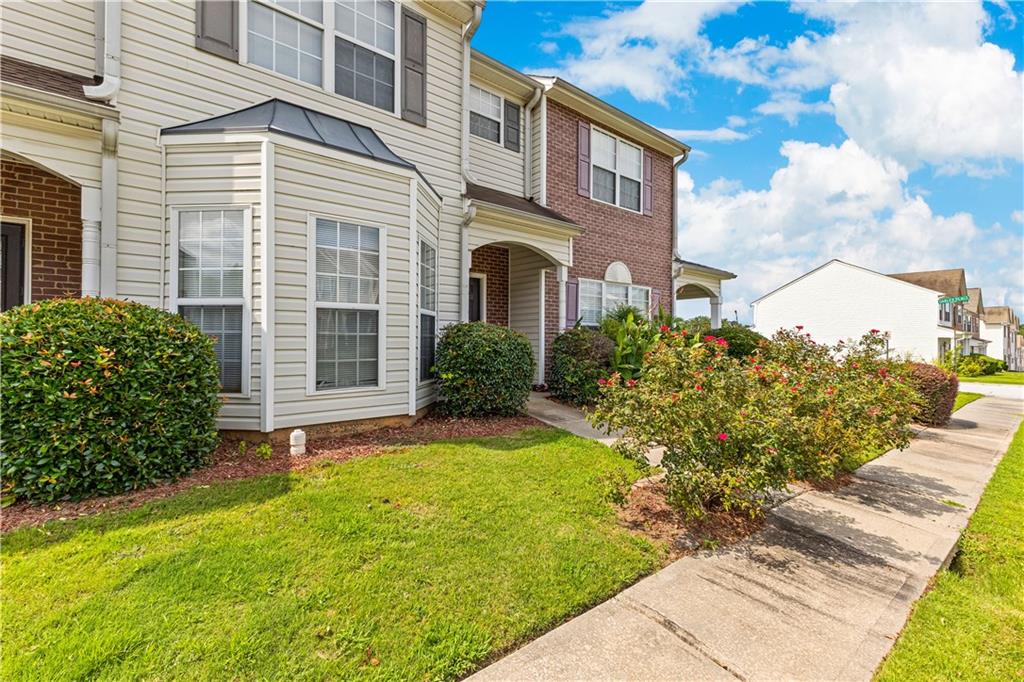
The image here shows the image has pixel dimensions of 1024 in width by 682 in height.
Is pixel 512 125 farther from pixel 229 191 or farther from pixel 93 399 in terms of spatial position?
pixel 93 399

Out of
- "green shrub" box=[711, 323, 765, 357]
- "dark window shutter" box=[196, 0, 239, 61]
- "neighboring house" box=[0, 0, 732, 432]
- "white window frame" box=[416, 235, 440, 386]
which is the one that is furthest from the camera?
"green shrub" box=[711, 323, 765, 357]

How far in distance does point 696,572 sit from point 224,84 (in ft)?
25.4

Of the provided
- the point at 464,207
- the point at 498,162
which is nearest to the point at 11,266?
the point at 464,207

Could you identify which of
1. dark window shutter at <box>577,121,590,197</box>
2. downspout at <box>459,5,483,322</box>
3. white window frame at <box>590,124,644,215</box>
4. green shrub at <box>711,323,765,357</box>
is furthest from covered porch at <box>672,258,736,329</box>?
downspout at <box>459,5,483,322</box>

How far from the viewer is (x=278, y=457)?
4.78m

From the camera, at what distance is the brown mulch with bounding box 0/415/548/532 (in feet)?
11.0

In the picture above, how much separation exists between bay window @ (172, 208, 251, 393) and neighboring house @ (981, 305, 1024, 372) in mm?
66468

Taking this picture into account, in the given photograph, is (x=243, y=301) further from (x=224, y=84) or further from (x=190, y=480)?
(x=224, y=84)

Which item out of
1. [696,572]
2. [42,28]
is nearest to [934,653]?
[696,572]

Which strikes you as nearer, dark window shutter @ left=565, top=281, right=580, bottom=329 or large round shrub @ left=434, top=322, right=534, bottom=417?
large round shrub @ left=434, top=322, right=534, bottom=417

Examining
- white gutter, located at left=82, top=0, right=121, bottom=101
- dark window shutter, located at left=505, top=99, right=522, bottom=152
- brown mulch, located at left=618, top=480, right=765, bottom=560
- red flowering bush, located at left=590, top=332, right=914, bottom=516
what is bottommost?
brown mulch, located at left=618, top=480, right=765, bottom=560

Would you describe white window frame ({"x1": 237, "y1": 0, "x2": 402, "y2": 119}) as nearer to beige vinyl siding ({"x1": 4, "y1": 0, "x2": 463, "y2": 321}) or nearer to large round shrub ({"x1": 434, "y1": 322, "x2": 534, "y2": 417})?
beige vinyl siding ({"x1": 4, "y1": 0, "x2": 463, "y2": 321})

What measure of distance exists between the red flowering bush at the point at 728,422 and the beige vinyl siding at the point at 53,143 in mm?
6209

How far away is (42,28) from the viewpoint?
17.2 ft
